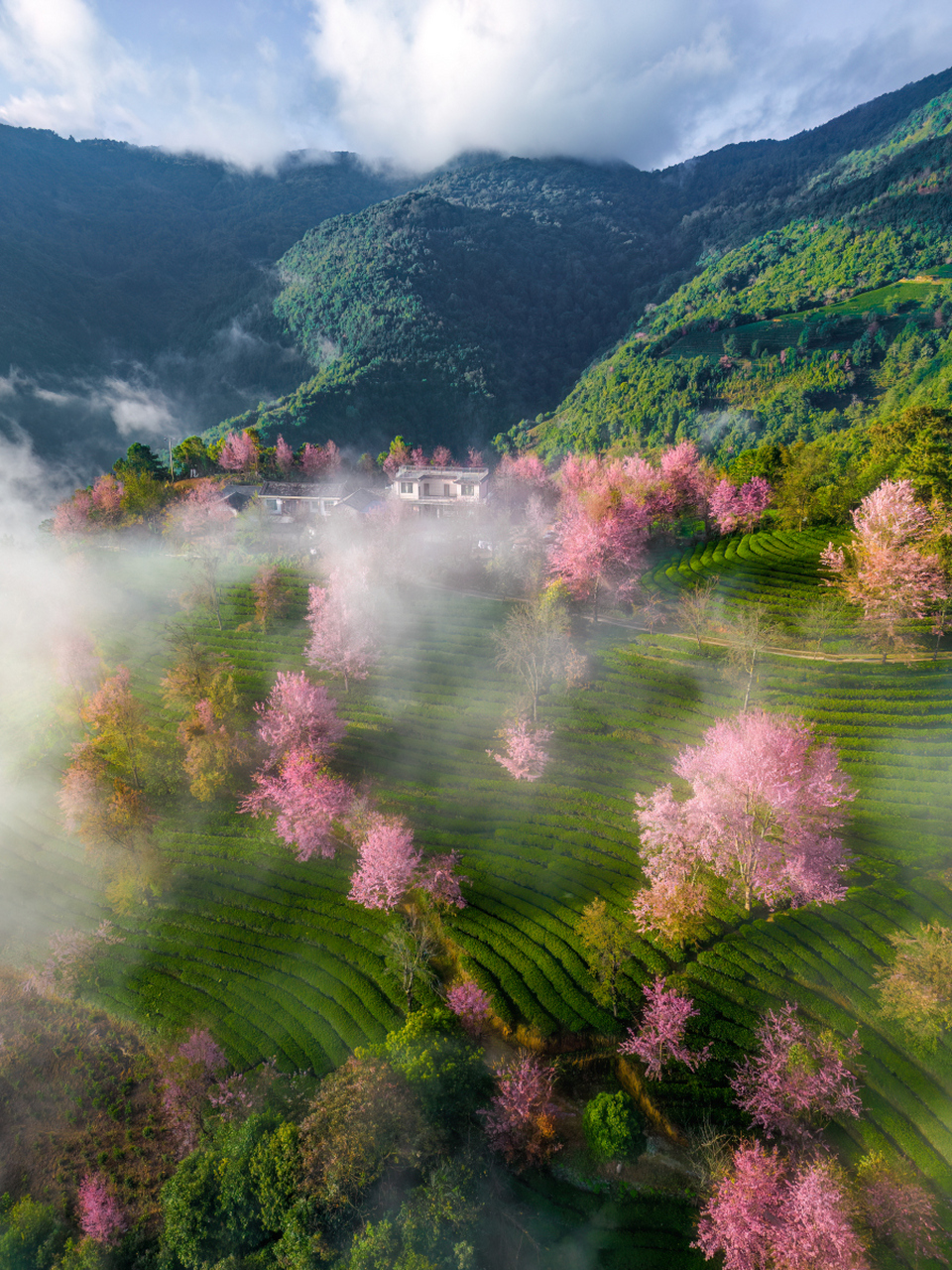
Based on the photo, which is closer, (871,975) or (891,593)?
(871,975)

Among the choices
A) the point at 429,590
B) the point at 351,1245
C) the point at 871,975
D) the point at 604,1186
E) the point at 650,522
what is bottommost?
the point at 604,1186

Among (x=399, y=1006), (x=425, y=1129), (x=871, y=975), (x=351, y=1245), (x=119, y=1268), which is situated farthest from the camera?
(x=399, y=1006)

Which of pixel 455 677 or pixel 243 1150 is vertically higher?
pixel 455 677

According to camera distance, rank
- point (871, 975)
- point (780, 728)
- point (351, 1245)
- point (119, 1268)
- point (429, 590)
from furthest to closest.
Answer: point (429, 590), point (780, 728), point (871, 975), point (119, 1268), point (351, 1245)

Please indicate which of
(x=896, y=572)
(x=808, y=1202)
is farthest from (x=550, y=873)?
(x=896, y=572)

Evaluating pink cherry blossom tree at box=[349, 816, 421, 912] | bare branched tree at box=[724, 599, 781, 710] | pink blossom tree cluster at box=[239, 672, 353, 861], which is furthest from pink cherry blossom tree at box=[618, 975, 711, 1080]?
bare branched tree at box=[724, 599, 781, 710]

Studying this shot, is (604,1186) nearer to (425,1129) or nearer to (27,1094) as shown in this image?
(425,1129)

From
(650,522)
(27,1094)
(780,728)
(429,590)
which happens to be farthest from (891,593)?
(27,1094)
